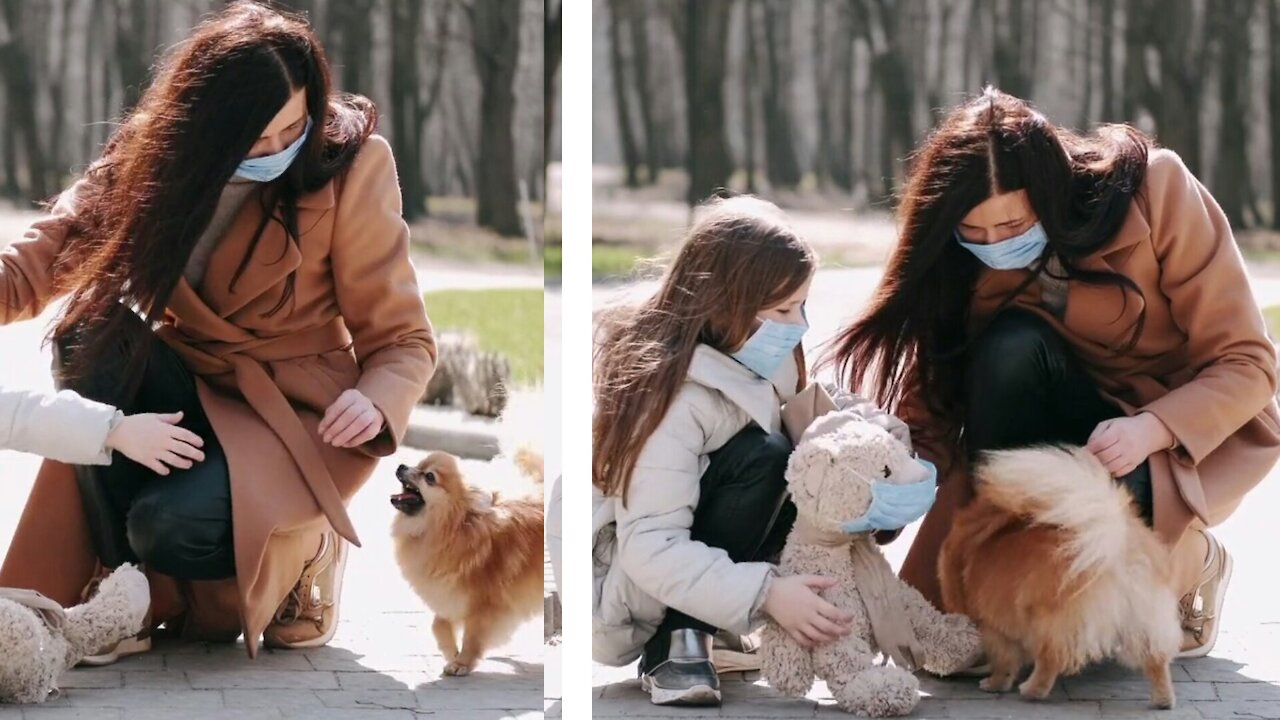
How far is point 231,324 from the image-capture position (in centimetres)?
375

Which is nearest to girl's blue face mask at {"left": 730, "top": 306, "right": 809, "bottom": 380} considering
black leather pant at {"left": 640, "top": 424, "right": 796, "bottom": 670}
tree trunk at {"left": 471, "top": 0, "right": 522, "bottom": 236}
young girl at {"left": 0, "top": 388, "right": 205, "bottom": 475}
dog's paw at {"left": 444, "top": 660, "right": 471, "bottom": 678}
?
black leather pant at {"left": 640, "top": 424, "right": 796, "bottom": 670}

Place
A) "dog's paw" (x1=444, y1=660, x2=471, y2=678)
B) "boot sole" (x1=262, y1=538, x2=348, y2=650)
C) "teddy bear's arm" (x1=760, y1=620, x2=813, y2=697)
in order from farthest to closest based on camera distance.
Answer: "boot sole" (x1=262, y1=538, x2=348, y2=650)
"dog's paw" (x1=444, y1=660, x2=471, y2=678)
"teddy bear's arm" (x1=760, y1=620, x2=813, y2=697)

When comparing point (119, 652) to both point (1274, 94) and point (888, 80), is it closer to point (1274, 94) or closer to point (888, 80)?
point (888, 80)

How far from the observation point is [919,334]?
379 cm

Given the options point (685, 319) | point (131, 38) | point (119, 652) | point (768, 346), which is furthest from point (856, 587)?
point (131, 38)

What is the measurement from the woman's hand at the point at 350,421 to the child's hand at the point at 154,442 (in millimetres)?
268

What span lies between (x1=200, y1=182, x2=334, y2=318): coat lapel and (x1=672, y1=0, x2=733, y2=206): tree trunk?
27.9ft

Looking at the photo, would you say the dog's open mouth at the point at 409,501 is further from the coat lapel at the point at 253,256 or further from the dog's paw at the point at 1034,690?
the dog's paw at the point at 1034,690

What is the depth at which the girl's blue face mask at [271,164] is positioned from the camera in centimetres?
365

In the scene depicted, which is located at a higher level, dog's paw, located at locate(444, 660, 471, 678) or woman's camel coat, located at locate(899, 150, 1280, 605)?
woman's camel coat, located at locate(899, 150, 1280, 605)

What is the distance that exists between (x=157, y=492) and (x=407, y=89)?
7839 millimetres

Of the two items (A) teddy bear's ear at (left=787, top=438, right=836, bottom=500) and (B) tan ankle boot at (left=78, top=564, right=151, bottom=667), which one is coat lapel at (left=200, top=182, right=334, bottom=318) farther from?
(A) teddy bear's ear at (left=787, top=438, right=836, bottom=500)

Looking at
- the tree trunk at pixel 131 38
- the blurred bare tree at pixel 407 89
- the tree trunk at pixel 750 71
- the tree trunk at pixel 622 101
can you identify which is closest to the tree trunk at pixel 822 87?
the tree trunk at pixel 750 71

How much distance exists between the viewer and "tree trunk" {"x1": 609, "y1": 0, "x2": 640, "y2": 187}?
1221 centimetres
